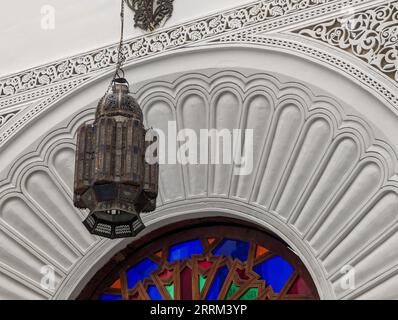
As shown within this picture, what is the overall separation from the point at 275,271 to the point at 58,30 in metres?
1.51

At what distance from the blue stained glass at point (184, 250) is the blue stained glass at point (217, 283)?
15 centimetres

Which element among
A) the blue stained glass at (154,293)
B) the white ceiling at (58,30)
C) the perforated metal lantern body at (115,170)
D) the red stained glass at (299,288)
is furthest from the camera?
the white ceiling at (58,30)

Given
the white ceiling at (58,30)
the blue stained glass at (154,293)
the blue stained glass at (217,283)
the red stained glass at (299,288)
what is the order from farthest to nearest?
the white ceiling at (58,30)
the blue stained glass at (154,293)
the blue stained glass at (217,283)
the red stained glass at (299,288)

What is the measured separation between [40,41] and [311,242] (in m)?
1.63

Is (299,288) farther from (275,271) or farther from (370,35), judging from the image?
(370,35)

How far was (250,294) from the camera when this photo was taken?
5.29 meters

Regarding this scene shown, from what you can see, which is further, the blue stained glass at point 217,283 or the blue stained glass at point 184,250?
the blue stained glass at point 184,250

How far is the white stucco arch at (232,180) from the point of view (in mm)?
5008

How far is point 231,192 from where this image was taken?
5.36 m

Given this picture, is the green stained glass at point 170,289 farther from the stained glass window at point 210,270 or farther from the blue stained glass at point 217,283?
the blue stained glass at point 217,283

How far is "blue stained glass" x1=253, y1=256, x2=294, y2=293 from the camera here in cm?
529

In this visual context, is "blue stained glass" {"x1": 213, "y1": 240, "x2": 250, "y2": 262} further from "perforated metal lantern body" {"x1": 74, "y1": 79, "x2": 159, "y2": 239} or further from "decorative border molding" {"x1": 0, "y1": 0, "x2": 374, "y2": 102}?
"decorative border molding" {"x1": 0, "y1": 0, "x2": 374, "y2": 102}

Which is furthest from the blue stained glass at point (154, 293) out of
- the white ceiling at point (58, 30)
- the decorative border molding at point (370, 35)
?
the decorative border molding at point (370, 35)
